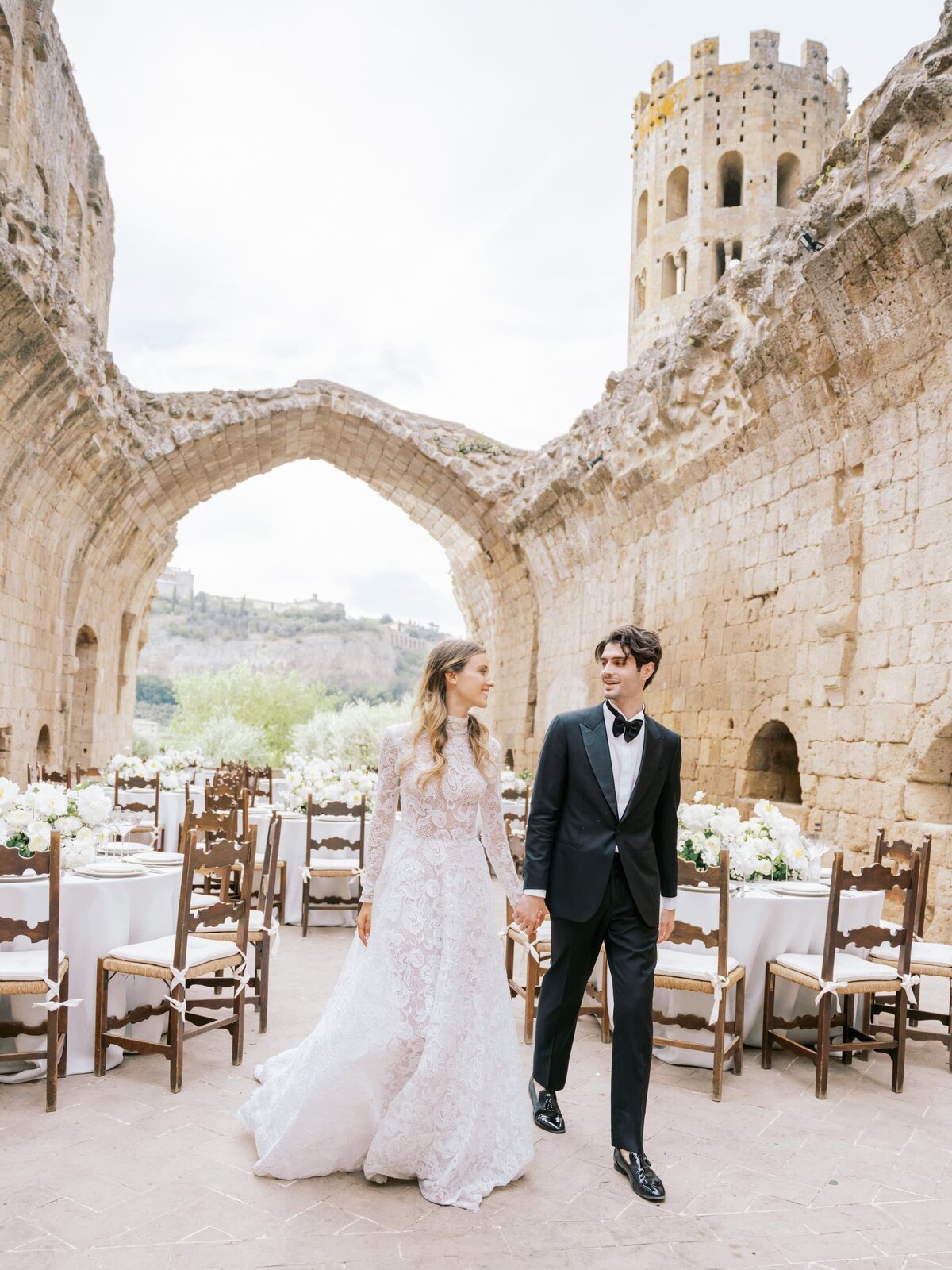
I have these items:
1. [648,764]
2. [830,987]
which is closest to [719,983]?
[830,987]

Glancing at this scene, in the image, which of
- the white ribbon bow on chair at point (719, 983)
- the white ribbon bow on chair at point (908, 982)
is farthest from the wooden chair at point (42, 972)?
the white ribbon bow on chair at point (908, 982)

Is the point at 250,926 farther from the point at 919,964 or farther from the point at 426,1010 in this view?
the point at 919,964

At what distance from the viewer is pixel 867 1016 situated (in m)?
4.70

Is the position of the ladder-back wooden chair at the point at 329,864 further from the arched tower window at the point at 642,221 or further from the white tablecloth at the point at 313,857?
the arched tower window at the point at 642,221

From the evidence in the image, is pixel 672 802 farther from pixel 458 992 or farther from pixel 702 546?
pixel 702 546

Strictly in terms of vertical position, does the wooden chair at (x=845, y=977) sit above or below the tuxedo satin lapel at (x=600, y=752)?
below

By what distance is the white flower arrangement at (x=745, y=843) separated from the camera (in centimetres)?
493

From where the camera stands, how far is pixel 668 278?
36.3 meters

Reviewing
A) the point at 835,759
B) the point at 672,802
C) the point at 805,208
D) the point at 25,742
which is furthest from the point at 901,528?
the point at 25,742

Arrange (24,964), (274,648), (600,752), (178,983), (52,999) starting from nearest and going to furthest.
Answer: (600,752)
(52,999)
(24,964)
(178,983)
(274,648)

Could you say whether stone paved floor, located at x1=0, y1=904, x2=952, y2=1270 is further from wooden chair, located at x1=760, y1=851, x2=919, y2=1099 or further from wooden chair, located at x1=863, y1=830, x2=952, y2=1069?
wooden chair, located at x1=863, y1=830, x2=952, y2=1069

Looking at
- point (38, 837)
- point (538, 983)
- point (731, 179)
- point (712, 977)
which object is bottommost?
point (538, 983)

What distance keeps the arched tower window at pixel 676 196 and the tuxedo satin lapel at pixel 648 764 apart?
1457 inches

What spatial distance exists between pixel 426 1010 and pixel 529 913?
1.56 feet
